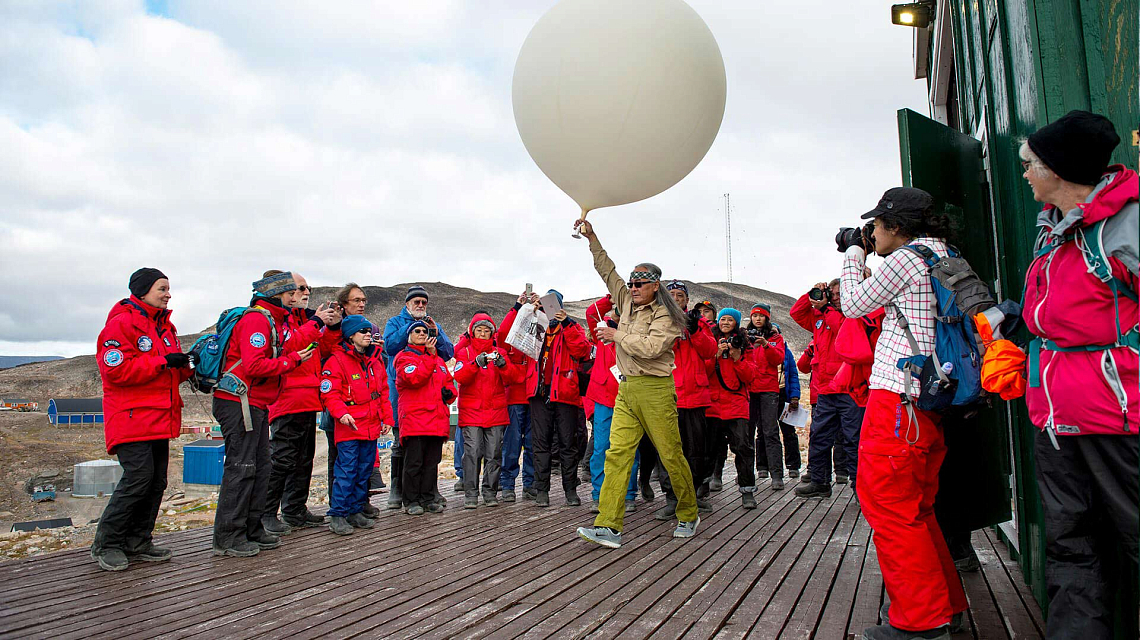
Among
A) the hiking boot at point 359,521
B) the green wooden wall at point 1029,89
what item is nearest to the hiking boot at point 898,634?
the green wooden wall at point 1029,89

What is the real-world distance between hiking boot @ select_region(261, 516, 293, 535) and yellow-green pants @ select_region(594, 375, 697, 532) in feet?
7.80

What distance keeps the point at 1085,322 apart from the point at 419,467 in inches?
190

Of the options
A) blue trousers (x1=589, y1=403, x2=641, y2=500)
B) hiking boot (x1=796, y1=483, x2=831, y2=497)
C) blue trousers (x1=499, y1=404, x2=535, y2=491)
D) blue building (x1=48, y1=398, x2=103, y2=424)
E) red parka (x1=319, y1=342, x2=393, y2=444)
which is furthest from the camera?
blue building (x1=48, y1=398, x2=103, y2=424)

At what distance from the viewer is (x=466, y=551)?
413 centimetres

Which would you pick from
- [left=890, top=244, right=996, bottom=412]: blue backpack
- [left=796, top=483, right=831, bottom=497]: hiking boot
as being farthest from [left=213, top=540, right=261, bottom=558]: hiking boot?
[left=796, top=483, right=831, bottom=497]: hiking boot

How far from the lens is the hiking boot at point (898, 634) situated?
2354mm

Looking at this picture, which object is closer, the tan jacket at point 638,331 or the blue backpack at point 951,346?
the blue backpack at point 951,346

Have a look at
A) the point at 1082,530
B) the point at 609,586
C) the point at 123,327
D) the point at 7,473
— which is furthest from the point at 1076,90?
the point at 7,473

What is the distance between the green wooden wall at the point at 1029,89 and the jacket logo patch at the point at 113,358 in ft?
15.0

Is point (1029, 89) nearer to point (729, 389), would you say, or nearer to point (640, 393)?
point (640, 393)

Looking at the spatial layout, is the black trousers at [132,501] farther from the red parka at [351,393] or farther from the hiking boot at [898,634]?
the hiking boot at [898,634]

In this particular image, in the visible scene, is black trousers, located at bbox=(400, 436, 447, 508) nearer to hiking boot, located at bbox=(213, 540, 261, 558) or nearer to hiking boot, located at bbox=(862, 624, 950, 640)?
hiking boot, located at bbox=(213, 540, 261, 558)

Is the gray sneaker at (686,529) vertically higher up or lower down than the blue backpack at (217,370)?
lower down

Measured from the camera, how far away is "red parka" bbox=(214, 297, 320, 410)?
13.6ft
